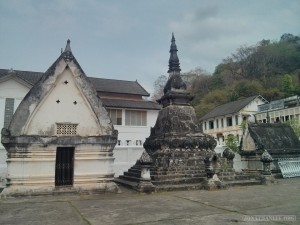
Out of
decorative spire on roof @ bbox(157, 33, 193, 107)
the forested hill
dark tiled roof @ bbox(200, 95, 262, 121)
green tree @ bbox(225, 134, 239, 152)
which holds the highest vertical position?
the forested hill

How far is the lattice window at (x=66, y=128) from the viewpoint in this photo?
10.4 m

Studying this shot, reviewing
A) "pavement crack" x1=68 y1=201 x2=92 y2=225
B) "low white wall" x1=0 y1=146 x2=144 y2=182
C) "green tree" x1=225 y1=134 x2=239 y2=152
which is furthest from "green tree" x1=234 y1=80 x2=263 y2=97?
"pavement crack" x1=68 y1=201 x2=92 y2=225

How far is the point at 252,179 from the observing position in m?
13.0

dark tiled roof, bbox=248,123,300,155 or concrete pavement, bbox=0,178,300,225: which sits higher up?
dark tiled roof, bbox=248,123,300,155

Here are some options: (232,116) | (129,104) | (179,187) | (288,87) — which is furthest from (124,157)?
(288,87)

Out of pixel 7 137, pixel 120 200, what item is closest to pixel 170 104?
pixel 120 200

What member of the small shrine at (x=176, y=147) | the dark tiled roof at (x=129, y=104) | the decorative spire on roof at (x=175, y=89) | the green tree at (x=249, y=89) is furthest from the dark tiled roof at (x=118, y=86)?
the green tree at (x=249, y=89)

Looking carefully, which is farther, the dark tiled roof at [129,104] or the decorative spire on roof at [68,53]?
the dark tiled roof at [129,104]

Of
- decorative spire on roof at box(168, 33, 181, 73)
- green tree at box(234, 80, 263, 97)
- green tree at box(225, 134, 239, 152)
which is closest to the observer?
decorative spire on roof at box(168, 33, 181, 73)

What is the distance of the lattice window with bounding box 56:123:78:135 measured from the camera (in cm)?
1038

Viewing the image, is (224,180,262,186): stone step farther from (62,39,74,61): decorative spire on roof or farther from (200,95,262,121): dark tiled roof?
(200,95,262,121): dark tiled roof

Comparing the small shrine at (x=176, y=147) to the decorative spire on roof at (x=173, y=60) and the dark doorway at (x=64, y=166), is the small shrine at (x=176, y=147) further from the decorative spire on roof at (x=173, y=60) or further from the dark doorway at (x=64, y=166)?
the dark doorway at (x=64, y=166)

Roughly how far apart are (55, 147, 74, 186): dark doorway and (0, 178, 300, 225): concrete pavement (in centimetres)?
82

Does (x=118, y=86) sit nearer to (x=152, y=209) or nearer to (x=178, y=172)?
(x=178, y=172)
